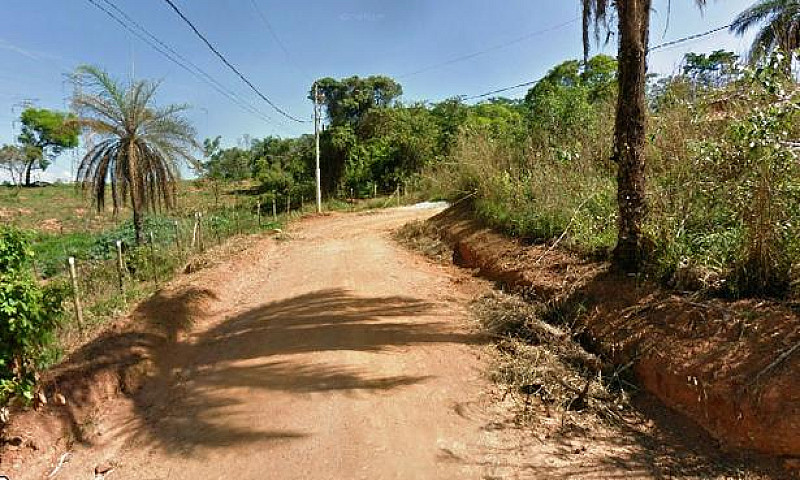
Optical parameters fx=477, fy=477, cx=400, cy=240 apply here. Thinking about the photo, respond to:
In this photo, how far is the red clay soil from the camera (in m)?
3.06

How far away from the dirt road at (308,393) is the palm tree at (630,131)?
209cm

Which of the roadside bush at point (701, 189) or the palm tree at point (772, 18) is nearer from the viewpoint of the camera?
the roadside bush at point (701, 189)

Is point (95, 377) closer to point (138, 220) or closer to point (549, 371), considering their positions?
point (549, 371)

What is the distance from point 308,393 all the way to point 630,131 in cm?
445

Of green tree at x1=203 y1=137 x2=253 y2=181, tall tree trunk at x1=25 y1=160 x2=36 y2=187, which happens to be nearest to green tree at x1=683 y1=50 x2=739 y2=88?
green tree at x1=203 y1=137 x2=253 y2=181

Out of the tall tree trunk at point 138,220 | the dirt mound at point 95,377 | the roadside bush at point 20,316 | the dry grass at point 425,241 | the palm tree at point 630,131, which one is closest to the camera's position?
the roadside bush at point 20,316

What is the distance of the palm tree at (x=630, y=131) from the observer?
207 inches

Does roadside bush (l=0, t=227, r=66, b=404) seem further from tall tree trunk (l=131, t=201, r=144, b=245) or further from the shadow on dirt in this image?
tall tree trunk (l=131, t=201, r=144, b=245)

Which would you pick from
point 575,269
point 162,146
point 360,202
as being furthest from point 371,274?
point 360,202

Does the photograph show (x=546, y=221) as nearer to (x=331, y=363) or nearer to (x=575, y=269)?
(x=575, y=269)

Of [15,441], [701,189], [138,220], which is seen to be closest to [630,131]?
[701,189]

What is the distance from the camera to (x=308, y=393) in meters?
4.29

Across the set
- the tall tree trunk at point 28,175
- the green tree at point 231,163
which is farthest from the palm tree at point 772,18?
the tall tree trunk at point 28,175

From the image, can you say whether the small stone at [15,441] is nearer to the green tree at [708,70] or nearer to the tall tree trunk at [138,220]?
the green tree at [708,70]
